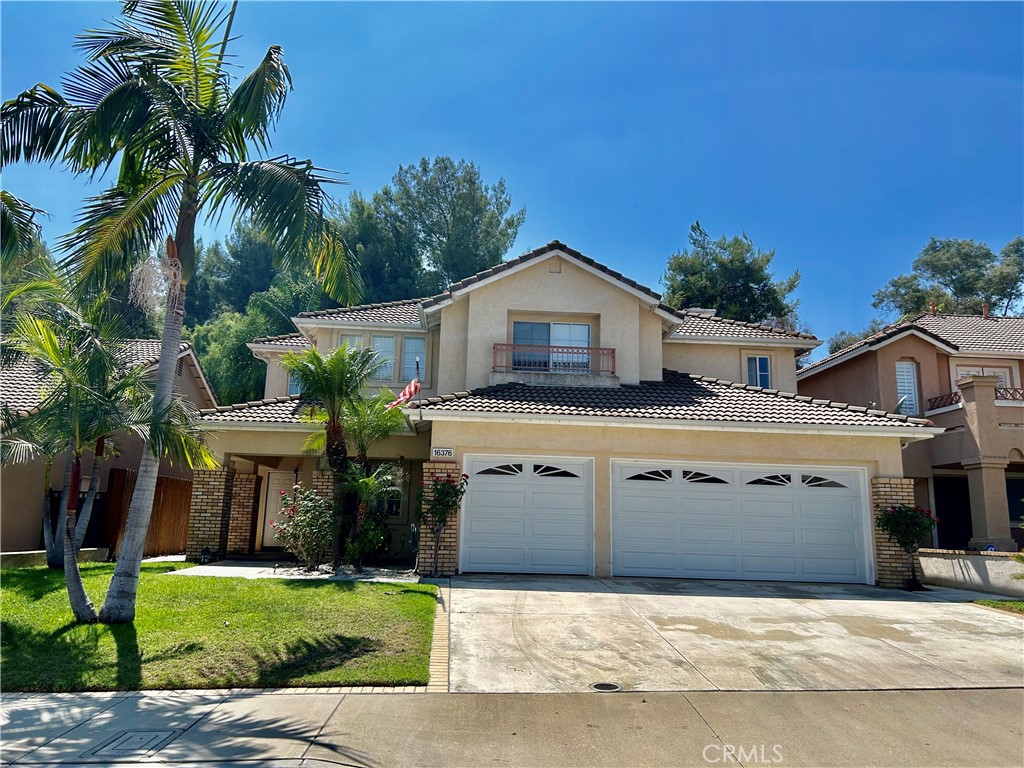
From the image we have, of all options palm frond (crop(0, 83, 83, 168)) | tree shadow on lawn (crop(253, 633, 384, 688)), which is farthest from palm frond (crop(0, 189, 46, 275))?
tree shadow on lawn (crop(253, 633, 384, 688))

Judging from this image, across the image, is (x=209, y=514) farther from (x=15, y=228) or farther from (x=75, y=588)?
(x=15, y=228)

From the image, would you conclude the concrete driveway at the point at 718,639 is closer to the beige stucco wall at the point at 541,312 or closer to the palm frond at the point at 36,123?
the beige stucco wall at the point at 541,312

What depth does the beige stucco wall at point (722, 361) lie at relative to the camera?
1969 cm

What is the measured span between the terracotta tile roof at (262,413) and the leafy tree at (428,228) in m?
20.6

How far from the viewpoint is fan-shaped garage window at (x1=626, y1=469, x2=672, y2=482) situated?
14.2m

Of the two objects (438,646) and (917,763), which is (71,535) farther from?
(917,763)

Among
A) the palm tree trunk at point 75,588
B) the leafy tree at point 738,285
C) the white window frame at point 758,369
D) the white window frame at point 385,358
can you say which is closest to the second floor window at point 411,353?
the white window frame at point 385,358

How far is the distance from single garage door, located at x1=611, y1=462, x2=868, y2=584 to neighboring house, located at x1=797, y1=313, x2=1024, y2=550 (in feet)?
21.3

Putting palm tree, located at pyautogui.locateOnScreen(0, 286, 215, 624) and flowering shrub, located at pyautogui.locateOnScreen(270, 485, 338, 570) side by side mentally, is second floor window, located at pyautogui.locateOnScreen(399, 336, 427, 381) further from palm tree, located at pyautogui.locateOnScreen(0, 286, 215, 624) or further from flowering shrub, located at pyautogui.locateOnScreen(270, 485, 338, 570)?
palm tree, located at pyautogui.locateOnScreen(0, 286, 215, 624)

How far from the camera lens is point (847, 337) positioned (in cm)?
4644

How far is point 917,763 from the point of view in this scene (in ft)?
17.2

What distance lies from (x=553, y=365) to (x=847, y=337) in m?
36.4

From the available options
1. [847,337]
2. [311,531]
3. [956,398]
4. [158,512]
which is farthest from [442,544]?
[847,337]

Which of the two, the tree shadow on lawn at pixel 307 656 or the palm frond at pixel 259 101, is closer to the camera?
the tree shadow on lawn at pixel 307 656
